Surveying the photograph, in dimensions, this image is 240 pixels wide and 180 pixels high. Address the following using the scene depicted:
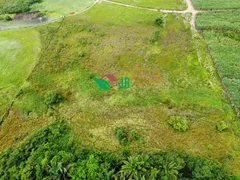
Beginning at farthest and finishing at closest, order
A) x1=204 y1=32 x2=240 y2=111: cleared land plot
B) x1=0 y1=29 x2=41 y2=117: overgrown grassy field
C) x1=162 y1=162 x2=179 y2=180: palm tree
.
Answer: x1=0 y1=29 x2=41 y2=117: overgrown grassy field, x1=204 y1=32 x2=240 y2=111: cleared land plot, x1=162 y1=162 x2=179 y2=180: palm tree

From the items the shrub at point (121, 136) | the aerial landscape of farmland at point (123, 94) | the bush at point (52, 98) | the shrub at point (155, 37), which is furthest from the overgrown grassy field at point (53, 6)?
the shrub at point (121, 136)

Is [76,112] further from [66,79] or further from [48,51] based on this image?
[48,51]

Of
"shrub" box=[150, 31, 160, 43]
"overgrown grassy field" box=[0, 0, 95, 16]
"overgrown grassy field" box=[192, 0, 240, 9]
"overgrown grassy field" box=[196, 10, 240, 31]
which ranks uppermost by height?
"overgrown grassy field" box=[0, 0, 95, 16]

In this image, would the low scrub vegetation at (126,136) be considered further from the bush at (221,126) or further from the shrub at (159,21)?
the shrub at (159,21)

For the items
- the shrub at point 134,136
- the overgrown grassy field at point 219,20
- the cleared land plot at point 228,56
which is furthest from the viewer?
the overgrown grassy field at point 219,20

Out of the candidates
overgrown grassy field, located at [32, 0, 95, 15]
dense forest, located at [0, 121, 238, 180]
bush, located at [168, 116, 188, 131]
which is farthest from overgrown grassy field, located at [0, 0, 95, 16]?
bush, located at [168, 116, 188, 131]

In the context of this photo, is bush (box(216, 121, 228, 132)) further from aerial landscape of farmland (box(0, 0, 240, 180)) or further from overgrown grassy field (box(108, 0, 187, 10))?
overgrown grassy field (box(108, 0, 187, 10))

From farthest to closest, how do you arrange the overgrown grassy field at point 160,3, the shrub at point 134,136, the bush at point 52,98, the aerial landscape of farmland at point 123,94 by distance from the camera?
the overgrown grassy field at point 160,3 < the bush at point 52,98 < the shrub at point 134,136 < the aerial landscape of farmland at point 123,94
